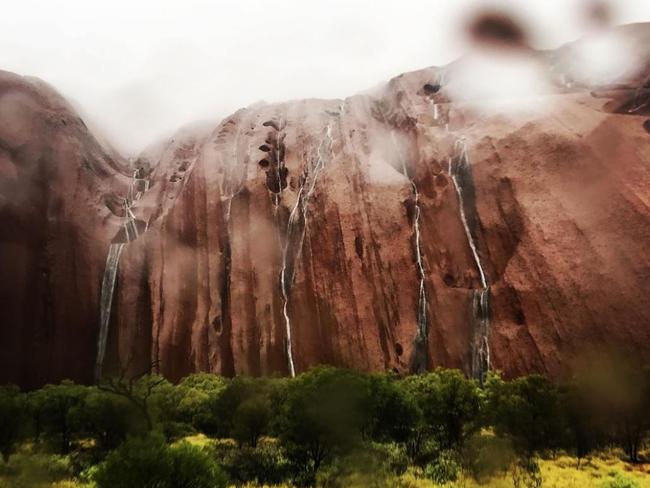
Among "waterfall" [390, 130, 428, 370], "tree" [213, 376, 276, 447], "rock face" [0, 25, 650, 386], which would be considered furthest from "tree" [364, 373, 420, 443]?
"waterfall" [390, 130, 428, 370]

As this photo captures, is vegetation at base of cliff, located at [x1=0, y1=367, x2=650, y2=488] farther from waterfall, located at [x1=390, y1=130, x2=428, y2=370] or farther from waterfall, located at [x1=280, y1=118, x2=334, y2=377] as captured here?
waterfall, located at [x1=280, y1=118, x2=334, y2=377]

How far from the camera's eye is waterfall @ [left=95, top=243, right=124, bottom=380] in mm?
48562

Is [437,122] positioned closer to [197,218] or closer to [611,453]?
[197,218]

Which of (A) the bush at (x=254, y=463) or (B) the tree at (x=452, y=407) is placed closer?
(A) the bush at (x=254, y=463)

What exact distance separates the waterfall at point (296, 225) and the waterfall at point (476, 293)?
13.2m

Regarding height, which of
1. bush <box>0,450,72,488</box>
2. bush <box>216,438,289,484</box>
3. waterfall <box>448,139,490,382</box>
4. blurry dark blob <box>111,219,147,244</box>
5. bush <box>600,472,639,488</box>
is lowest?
bush <box>600,472,639,488</box>

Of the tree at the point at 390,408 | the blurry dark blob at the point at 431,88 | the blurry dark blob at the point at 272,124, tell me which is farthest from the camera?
the blurry dark blob at the point at 272,124

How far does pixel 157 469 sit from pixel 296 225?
37514mm

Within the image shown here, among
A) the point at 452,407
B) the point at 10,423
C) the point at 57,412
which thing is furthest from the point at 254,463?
the point at 57,412

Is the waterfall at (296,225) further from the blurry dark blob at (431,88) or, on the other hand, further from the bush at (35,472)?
the bush at (35,472)

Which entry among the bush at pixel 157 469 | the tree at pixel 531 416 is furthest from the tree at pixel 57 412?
the tree at pixel 531 416

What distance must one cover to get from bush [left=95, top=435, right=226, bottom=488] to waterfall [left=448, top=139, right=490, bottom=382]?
26.9 m

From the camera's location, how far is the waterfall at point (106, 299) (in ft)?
159

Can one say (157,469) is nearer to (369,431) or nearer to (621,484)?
(621,484)
